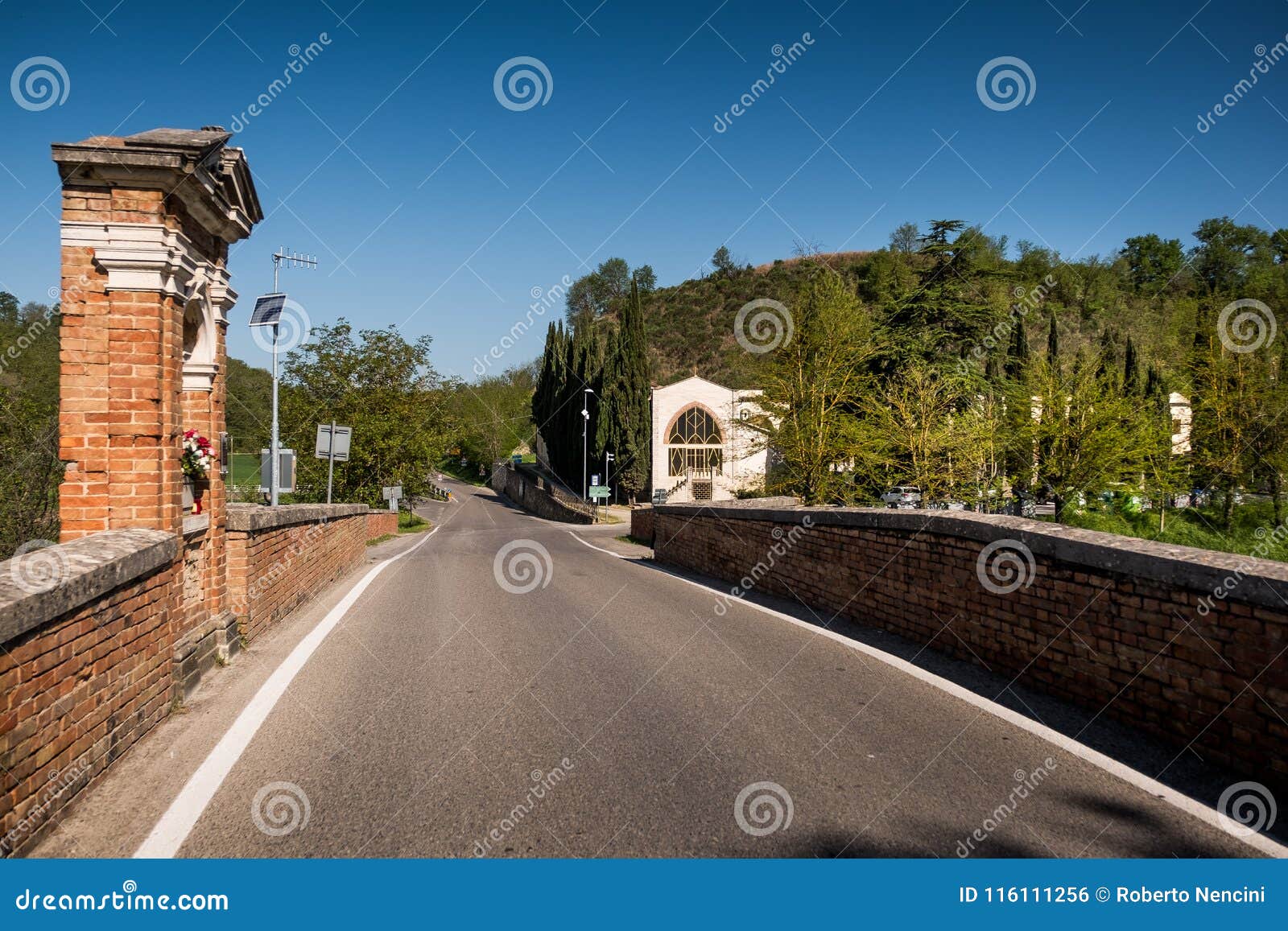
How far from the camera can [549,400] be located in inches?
2680

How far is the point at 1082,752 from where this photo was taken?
415 cm

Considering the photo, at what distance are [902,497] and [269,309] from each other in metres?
18.8

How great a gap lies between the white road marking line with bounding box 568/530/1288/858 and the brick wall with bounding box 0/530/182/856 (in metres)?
5.20

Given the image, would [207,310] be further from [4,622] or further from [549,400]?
[549,400]

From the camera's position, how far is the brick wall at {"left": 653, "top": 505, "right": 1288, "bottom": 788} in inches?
144

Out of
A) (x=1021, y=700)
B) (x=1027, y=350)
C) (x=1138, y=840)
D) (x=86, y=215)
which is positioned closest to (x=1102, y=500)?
(x=1027, y=350)

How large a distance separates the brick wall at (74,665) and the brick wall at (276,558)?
192 centimetres

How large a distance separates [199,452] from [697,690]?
4.58m

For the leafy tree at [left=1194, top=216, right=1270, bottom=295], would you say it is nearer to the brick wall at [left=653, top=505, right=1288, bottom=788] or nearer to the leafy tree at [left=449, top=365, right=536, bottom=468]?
the leafy tree at [left=449, top=365, right=536, bottom=468]

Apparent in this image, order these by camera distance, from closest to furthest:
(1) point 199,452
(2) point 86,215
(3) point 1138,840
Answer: (3) point 1138,840 → (2) point 86,215 → (1) point 199,452

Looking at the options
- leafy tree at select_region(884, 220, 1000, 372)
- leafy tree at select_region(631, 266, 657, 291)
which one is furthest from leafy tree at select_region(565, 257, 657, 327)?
leafy tree at select_region(884, 220, 1000, 372)

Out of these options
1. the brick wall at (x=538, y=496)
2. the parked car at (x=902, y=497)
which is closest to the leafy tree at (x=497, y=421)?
the brick wall at (x=538, y=496)

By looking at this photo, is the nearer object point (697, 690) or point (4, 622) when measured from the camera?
point (4, 622)

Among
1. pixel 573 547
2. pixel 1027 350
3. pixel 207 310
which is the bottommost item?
pixel 573 547
